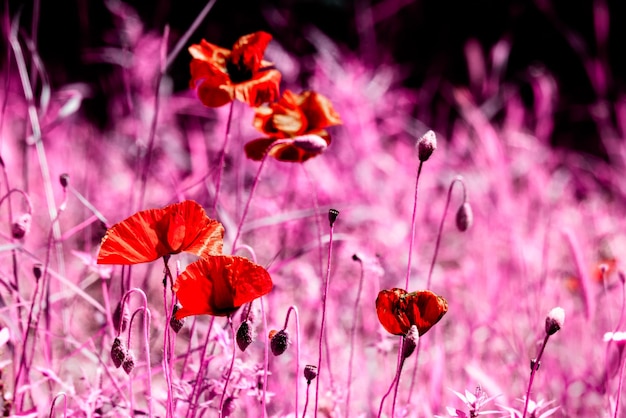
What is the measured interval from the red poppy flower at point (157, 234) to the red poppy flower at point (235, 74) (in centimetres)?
18

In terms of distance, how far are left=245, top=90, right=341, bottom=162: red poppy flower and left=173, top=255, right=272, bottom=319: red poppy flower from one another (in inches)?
9.5

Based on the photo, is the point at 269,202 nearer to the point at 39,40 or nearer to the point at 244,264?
the point at 244,264

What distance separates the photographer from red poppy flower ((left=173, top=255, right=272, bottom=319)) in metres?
0.53

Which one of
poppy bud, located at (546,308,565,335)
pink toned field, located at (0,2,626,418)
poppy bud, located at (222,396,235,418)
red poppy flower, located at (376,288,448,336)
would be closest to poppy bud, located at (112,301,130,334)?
pink toned field, located at (0,2,626,418)

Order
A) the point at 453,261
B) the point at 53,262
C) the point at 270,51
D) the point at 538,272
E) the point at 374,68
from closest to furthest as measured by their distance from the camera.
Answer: the point at 53,262 < the point at 538,272 < the point at 453,261 < the point at 270,51 < the point at 374,68

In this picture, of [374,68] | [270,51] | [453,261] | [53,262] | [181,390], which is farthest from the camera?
[374,68]

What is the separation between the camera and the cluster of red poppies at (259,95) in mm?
713

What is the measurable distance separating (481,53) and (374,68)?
1.48 feet

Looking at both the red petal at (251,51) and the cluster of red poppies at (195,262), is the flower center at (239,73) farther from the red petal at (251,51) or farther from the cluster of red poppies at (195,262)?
the cluster of red poppies at (195,262)

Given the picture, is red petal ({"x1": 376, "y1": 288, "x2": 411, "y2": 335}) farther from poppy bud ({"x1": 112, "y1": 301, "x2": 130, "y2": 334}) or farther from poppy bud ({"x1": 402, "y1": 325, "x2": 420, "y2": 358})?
poppy bud ({"x1": 112, "y1": 301, "x2": 130, "y2": 334})

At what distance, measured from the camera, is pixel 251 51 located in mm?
758

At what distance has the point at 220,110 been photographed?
1979mm

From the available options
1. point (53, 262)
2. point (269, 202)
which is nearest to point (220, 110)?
point (269, 202)

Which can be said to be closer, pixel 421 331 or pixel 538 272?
pixel 421 331
